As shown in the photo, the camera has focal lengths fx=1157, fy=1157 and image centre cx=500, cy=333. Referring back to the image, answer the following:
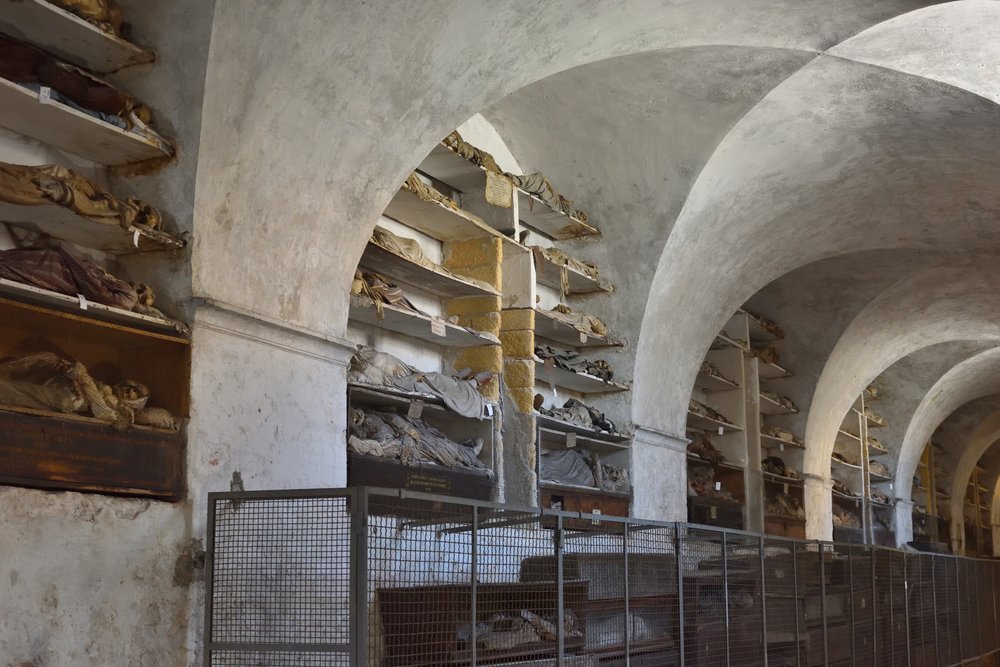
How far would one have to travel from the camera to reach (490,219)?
11266mm

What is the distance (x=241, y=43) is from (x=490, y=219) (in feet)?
14.8

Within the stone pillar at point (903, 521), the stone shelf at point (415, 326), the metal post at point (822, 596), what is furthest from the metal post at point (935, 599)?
the stone pillar at point (903, 521)

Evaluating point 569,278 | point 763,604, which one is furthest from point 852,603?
point 569,278

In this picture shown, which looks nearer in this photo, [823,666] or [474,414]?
[474,414]

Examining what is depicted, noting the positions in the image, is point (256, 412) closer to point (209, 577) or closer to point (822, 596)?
point (209, 577)

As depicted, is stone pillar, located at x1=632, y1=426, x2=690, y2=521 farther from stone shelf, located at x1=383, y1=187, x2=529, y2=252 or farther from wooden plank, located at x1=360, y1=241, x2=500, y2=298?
wooden plank, located at x1=360, y1=241, x2=500, y2=298

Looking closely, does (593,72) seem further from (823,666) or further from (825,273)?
(825,273)

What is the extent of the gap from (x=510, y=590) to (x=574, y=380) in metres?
5.84

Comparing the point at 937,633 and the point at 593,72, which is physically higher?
the point at 593,72

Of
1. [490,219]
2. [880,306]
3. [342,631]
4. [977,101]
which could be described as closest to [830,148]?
[977,101]

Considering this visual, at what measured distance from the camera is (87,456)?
20.8 feet

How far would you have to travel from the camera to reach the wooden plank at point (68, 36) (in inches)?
250

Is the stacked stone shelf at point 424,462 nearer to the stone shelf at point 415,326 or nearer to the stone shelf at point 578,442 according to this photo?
the stone shelf at point 415,326

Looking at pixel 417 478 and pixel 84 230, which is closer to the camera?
pixel 84 230
